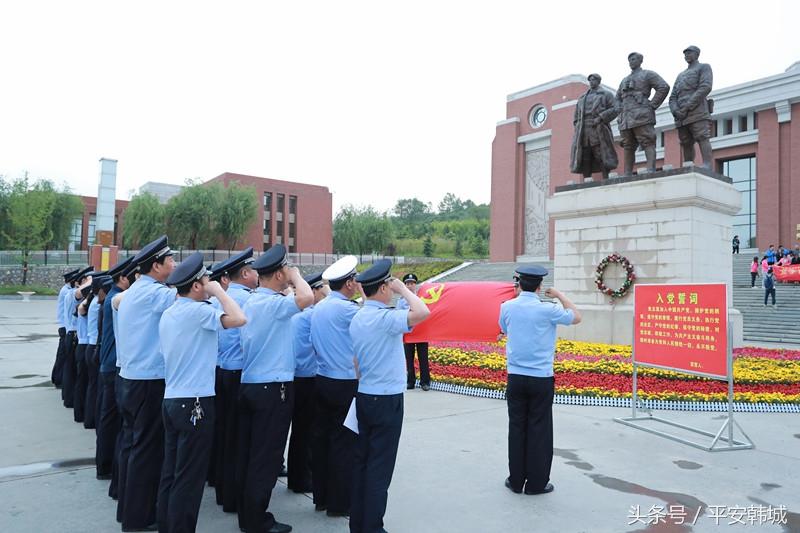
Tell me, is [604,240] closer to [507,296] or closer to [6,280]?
[507,296]

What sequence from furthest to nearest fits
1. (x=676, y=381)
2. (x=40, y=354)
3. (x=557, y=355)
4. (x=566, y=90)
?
(x=566, y=90) < (x=40, y=354) < (x=557, y=355) < (x=676, y=381)

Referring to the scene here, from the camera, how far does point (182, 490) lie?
3.12 metres

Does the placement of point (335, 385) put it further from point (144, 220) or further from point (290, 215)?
point (290, 215)

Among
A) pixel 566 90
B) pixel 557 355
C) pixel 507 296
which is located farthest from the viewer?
pixel 566 90

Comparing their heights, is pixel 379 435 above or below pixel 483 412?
above

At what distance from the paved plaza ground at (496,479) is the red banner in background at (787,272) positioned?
14.5 meters

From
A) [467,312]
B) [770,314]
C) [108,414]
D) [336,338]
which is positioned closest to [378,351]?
[336,338]

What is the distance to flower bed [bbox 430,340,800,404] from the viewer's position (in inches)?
276

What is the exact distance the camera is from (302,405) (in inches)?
165

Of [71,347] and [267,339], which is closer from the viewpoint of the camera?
[267,339]

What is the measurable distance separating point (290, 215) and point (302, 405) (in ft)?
149

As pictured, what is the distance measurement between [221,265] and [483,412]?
3790 mm

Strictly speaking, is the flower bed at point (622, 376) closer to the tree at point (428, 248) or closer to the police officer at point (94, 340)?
the police officer at point (94, 340)

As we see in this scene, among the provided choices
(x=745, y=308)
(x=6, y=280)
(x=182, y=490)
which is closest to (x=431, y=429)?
(x=182, y=490)
